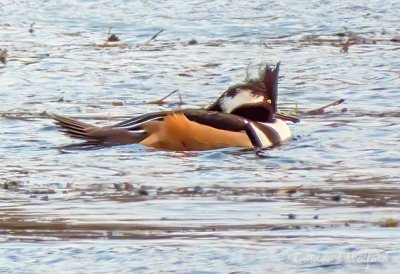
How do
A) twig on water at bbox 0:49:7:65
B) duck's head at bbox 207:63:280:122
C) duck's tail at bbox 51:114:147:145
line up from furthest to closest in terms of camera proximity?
twig on water at bbox 0:49:7:65
duck's head at bbox 207:63:280:122
duck's tail at bbox 51:114:147:145

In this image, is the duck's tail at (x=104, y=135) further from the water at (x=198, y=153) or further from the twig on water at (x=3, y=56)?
the twig on water at (x=3, y=56)

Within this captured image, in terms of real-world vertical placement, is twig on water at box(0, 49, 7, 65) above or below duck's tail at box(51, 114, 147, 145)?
above

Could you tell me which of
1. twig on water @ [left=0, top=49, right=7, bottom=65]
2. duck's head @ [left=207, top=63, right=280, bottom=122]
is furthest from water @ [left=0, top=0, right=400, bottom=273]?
duck's head @ [left=207, top=63, right=280, bottom=122]

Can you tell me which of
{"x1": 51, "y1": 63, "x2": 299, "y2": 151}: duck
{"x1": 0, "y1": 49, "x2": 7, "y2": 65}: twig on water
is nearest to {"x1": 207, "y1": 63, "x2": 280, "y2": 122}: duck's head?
{"x1": 51, "y1": 63, "x2": 299, "y2": 151}: duck

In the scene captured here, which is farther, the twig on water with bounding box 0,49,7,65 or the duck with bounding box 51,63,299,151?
the twig on water with bounding box 0,49,7,65

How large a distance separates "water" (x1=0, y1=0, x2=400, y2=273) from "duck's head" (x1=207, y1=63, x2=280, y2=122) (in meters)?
0.27

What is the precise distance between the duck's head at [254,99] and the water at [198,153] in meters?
0.27

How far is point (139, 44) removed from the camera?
619 inches

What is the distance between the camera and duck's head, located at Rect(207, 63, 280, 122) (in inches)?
463

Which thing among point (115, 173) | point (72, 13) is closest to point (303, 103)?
point (115, 173)

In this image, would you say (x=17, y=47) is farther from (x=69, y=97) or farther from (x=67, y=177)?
(x=67, y=177)

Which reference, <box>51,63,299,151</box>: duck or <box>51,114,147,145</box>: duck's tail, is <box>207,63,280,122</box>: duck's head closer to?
<box>51,63,299,151</box>: duck

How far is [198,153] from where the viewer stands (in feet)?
35.2

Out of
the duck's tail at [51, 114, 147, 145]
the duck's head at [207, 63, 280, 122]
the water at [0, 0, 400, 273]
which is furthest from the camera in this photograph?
the duck's head at [207, 63, 280, 122]
